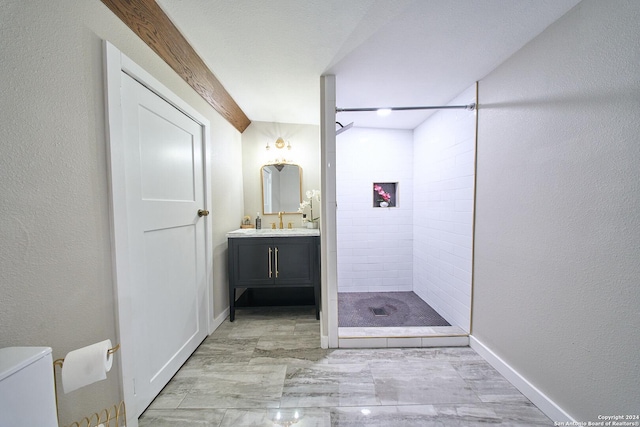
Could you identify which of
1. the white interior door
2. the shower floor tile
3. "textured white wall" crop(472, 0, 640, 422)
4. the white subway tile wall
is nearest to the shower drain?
the shower floor tile


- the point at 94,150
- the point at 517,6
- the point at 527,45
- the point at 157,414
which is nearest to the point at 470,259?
the point at 527,45

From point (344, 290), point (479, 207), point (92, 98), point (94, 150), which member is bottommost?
point (344, 290)

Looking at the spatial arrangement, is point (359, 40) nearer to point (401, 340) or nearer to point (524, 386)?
point (401, 340)

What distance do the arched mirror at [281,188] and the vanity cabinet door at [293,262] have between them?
2.26 ft

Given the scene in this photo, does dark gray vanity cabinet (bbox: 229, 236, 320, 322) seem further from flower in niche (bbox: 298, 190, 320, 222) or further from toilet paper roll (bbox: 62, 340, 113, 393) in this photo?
toilet paper roll (bbox: 62, 340, 113, 393)

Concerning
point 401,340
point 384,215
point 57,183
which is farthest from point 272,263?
point 384,215

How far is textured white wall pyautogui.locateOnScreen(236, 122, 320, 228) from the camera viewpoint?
105 inches

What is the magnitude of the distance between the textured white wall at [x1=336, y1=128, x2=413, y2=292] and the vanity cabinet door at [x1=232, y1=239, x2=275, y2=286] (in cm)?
112

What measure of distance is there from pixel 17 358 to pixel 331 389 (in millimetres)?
1362

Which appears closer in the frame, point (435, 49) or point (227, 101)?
point (435, 49)

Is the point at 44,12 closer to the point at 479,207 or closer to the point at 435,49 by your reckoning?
the point at 435,49

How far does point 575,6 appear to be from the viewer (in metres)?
1.03

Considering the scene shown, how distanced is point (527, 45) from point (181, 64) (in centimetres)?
218

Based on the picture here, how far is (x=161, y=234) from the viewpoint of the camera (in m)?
1.33
